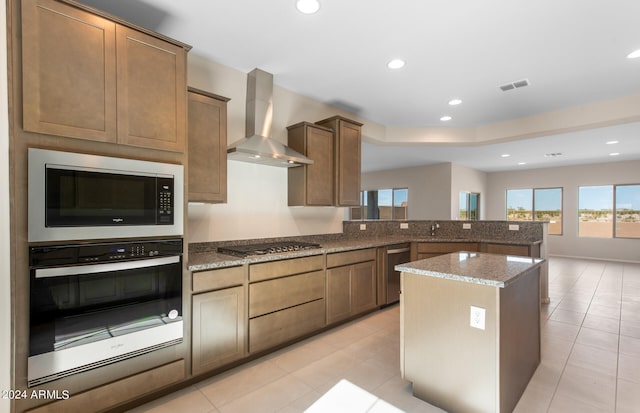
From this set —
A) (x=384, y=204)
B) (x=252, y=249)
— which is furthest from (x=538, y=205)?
(x=252, y=249)

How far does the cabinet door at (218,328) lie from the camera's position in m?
2.22

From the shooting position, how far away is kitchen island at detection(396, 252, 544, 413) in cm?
177

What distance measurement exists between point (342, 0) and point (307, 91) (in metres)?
1.59

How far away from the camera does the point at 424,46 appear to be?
2.62m

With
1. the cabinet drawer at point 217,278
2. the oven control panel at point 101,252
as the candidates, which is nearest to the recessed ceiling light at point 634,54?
the cabinet drawer at point 217,278

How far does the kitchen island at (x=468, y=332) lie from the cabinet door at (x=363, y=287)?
4.28 ft

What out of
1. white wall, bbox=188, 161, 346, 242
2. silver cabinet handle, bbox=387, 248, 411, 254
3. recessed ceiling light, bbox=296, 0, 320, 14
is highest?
recessed ceiling light, bbox=296, 0, 320, 14

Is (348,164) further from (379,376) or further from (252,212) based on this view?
(379,376)

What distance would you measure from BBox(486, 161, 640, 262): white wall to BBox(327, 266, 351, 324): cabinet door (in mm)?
7725

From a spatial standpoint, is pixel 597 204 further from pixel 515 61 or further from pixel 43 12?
pixel 43 12

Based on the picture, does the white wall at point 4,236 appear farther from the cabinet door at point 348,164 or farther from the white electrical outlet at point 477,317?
the cabinet door at point 348,164

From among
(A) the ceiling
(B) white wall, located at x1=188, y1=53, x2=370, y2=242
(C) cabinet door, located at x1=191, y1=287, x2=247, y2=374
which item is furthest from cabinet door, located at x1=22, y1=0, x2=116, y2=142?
(C) cabinet door, located at x1=191, y1=287, x2=247, y2=374

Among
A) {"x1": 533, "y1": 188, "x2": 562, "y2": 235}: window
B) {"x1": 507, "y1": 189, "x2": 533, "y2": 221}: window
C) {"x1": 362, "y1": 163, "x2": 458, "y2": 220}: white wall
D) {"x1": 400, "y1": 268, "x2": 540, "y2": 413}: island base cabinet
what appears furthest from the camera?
{"x1": 507, "y1": 189, "x2": 533, "y2": 221}: window

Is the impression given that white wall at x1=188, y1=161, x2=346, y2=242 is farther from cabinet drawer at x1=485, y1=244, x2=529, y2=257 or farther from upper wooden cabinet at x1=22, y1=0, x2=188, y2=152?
cabinet drawer at x1=485, y1=244, x2=529, y2=257
